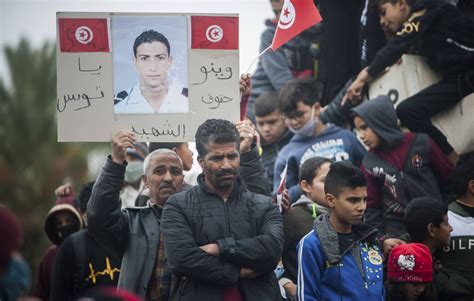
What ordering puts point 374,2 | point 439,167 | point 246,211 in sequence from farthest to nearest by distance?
point 374,2 → point 439,167 → point 246,211

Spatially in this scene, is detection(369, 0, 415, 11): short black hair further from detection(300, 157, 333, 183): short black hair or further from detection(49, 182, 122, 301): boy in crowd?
detection(49, 182, 122, 301): boy in crowd

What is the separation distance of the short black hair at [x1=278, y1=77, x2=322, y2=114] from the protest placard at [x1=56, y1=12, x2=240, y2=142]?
195 centimetres

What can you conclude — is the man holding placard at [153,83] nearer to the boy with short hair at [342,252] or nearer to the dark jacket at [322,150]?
the boy with short hair at [342,252]

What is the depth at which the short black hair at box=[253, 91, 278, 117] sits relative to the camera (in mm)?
11227

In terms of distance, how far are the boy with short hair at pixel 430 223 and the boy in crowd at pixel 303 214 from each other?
68cm

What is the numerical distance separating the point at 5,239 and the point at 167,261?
2.80 m

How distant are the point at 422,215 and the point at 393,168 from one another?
87 centimetres

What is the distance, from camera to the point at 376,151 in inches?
379

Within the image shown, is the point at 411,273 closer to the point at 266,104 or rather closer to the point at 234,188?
the point at 234,188

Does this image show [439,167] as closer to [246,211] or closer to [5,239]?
[246,211]

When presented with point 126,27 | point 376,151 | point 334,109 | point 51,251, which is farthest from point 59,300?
point 334,109

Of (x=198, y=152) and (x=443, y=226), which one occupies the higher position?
(x=198, y=152)

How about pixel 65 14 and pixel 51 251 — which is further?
pixel 51 251

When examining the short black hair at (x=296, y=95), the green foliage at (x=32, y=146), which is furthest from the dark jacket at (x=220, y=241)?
the green foliage at (x=32, y=146)
